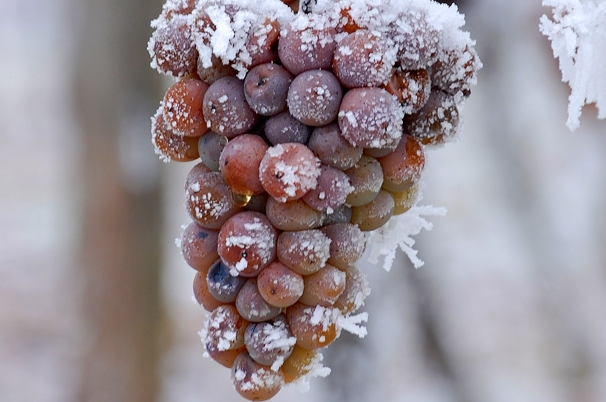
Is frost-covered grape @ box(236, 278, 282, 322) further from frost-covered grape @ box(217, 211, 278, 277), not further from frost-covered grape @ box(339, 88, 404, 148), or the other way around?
frost-covered grape @ box(339, 88, 404, 148)

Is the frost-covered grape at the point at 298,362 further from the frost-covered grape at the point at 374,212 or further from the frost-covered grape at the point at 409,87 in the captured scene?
the frost-covered grape at the point at 409,87

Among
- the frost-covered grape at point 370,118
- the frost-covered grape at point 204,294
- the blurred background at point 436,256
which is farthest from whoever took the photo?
the blurred background at point 436,256

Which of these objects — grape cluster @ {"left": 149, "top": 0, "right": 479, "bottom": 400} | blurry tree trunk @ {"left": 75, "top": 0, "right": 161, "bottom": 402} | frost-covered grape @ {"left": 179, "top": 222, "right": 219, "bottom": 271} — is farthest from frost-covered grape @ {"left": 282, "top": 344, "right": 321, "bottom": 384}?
blurry tree trunk @ {"left": 75, "top": 0, "right": 161, "bottom": 402}

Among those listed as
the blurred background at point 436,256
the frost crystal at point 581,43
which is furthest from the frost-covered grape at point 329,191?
the blurred background at point 436,256

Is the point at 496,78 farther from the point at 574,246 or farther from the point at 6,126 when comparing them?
the point at 6,126

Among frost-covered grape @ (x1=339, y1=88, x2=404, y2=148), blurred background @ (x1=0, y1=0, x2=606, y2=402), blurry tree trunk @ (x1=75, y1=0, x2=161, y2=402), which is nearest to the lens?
frost-covered grape @ (x1=339, y1=88, x2=404, y2=148)

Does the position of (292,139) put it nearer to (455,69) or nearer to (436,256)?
(455,69)
